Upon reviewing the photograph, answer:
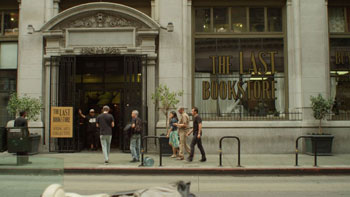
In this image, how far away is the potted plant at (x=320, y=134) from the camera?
13.4 m

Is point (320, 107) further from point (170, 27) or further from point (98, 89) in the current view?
point (98, 89)

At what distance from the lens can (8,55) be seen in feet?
51.7

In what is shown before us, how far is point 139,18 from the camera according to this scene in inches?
575

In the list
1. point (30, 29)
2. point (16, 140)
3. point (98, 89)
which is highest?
point (30, 29)

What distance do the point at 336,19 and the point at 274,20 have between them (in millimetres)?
2839

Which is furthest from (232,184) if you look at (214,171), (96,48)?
(96,48)

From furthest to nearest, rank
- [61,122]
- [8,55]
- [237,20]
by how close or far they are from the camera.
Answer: [8,55]
[237,20]
[61,122]

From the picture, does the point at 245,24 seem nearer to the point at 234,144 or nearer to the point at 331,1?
the point at 331,1

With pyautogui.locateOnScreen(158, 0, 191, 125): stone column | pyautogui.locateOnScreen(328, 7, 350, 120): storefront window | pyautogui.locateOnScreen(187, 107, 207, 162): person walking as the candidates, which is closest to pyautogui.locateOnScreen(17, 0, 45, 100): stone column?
pyautogui.locateOnScreen(158, 0, 191, 125): stone column

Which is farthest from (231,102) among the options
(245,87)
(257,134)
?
(257,134)

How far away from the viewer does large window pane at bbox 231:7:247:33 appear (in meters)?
15.4

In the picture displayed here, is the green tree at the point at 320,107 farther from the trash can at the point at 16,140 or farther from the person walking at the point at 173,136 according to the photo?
the trash can at the point at 16,140

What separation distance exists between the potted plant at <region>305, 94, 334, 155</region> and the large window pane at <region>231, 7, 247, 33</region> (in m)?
4.43

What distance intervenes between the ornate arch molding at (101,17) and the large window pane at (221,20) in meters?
2.80
